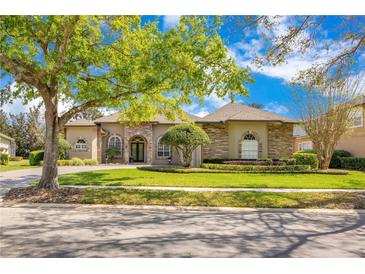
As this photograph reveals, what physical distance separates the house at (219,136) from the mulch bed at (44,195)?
11.5 m

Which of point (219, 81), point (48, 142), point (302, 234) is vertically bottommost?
point (302, 234)

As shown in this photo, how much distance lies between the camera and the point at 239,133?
18.2 m

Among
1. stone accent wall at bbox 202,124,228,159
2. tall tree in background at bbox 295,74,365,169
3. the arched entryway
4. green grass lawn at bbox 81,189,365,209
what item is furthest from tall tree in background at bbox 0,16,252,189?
the arched entryway

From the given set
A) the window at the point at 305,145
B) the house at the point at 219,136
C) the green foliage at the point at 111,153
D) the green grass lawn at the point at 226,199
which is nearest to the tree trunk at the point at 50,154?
the green grass lawn at the point at 226,199

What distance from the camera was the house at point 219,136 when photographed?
18.1 meters

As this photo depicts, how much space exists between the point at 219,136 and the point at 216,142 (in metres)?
0.46

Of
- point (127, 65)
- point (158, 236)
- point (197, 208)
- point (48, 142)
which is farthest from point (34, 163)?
point (158, 236)

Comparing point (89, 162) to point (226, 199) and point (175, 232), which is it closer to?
point (226, 199)

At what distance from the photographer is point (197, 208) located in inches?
242

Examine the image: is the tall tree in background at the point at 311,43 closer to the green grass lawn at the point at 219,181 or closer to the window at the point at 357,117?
the green grass lawn at the point at 219,181

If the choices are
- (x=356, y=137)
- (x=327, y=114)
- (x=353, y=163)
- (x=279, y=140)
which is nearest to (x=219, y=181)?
(x=327, y=114)

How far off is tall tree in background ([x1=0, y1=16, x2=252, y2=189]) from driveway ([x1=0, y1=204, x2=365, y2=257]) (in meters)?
3.09
